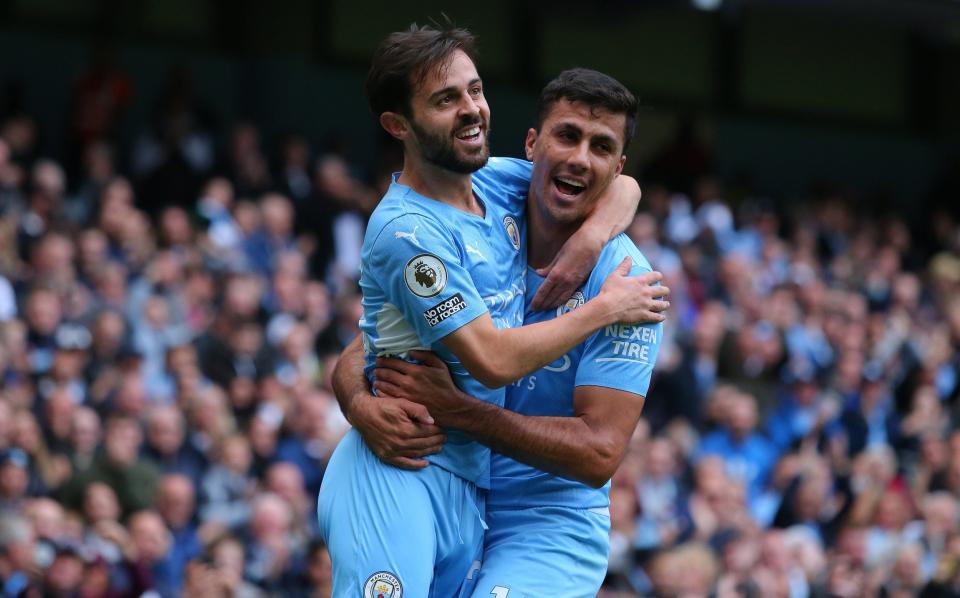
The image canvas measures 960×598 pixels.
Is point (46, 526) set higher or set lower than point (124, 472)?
lower

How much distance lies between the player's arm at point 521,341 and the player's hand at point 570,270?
24cm

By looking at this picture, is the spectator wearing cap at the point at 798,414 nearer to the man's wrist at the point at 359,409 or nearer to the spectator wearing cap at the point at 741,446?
the spectator wearing cap at the point at 741,446

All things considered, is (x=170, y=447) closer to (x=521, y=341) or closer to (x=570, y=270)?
(x=570, y=270)

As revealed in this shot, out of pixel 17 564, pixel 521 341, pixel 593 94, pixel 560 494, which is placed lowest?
pixel 17 564

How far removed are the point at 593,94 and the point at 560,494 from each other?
1.48 metres

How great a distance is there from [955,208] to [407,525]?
55.4ft

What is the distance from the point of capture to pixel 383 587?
5.48 m

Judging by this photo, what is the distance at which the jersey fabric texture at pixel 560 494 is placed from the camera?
579cm

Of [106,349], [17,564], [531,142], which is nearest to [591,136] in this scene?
[531,142]

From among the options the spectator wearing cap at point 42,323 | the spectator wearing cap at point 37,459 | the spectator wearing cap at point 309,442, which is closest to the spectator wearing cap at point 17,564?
the spectator wearing cap at point 37,459

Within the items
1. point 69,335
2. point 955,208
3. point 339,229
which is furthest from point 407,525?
point 955,208

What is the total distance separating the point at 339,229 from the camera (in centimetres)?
1446

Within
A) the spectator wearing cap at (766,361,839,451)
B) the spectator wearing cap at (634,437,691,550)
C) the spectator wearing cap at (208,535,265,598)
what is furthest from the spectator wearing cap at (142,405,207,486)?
the spectator wearing cap at (766,361,839,451)

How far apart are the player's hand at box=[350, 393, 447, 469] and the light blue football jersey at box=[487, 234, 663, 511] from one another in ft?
1.37
